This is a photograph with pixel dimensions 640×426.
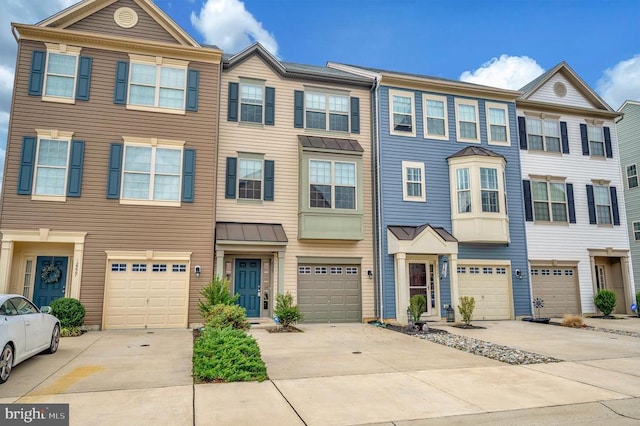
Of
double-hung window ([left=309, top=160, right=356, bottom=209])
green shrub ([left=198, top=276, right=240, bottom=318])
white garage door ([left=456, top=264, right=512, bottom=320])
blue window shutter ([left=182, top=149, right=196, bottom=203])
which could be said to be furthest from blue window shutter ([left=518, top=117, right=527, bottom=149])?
green shrub ([left=198, top=276, right=240, bottom=318])

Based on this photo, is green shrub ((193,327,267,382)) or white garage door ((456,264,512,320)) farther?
white garage door ((456,264,512,320))

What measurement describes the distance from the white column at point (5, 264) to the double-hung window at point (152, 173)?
11.0 feet

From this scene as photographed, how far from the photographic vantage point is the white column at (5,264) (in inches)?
464

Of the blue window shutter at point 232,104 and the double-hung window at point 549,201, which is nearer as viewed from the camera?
the blue window shutter at point 232,104

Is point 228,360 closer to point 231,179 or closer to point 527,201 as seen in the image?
point 231,179

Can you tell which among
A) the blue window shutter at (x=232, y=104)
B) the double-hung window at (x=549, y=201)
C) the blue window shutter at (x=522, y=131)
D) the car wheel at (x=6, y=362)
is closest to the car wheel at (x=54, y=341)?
the car wheel at (x=6, y=362)

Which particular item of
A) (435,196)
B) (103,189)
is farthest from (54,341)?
(435,196)

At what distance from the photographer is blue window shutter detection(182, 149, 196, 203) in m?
13.5

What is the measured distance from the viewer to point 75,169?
41.7 ft

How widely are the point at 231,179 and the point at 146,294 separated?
4628mm

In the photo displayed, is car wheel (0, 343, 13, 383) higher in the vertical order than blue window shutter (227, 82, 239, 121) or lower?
lower

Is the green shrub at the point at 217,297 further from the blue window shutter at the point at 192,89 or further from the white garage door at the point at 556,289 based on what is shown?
the white garage door at the point at 556,289

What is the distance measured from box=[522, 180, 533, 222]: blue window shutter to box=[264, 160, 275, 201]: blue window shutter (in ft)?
34.2

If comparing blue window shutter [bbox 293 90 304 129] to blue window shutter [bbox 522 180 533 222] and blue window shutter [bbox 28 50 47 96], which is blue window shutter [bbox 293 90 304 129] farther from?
blue window shutter [bbox 522 180 533 222]
